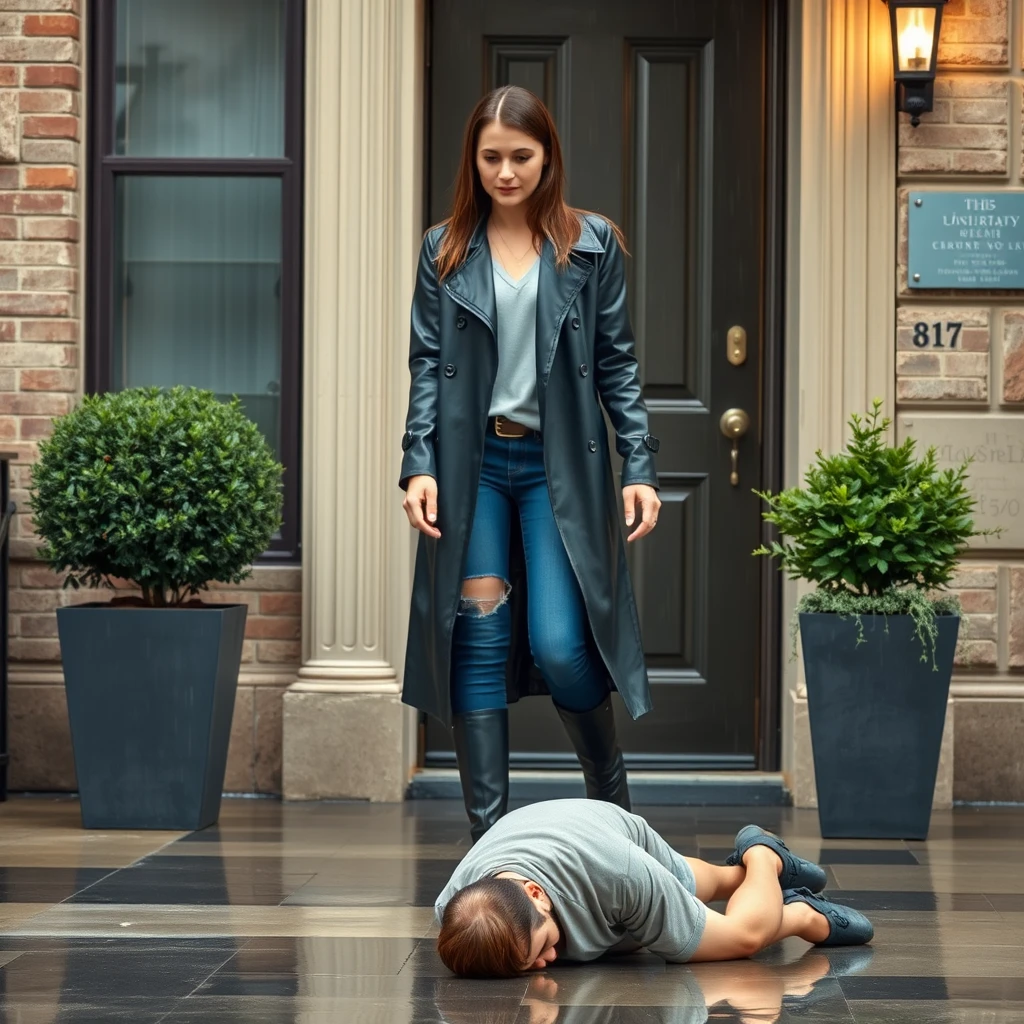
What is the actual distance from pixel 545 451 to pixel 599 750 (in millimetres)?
758

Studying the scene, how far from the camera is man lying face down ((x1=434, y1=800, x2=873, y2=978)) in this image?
3.26 m

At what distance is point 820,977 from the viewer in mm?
3459

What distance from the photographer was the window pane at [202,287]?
6.52 metres

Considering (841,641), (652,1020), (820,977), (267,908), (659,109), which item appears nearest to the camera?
(652,1020)

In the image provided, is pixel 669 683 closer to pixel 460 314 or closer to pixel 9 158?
pixel 460 314

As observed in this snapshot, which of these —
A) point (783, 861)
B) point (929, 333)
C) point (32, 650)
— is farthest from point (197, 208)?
point (783, 861)

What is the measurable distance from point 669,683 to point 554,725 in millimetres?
455

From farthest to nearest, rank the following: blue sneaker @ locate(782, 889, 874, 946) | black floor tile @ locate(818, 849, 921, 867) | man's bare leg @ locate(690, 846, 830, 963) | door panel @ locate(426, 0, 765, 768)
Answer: door panel @ locate(426, 0, 765, 768) → black floor tile @ locate(818, 849, 921, 867) → blue sneaker @ locate(782, 889, 874, 946) → man's bare leg @ locate(690, 846, 830, 963)

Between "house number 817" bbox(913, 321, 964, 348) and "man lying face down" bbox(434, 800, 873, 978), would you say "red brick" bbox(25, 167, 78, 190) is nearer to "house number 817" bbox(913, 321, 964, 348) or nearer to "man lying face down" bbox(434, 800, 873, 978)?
"house number 817" bbox(913, 321, 964, 348)

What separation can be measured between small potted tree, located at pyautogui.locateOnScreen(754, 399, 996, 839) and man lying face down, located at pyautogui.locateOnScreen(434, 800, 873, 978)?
158 cm

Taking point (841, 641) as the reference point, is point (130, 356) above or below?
above

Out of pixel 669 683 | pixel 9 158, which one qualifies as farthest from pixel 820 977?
pixel 9 158

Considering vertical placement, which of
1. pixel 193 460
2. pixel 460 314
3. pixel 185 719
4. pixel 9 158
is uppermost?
pixel 9 158

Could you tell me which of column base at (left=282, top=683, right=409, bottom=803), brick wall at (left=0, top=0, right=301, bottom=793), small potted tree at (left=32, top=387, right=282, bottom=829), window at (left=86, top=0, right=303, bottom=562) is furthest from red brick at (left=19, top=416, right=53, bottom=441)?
column base at (left=282, top=683, right=409, bottom=803)
